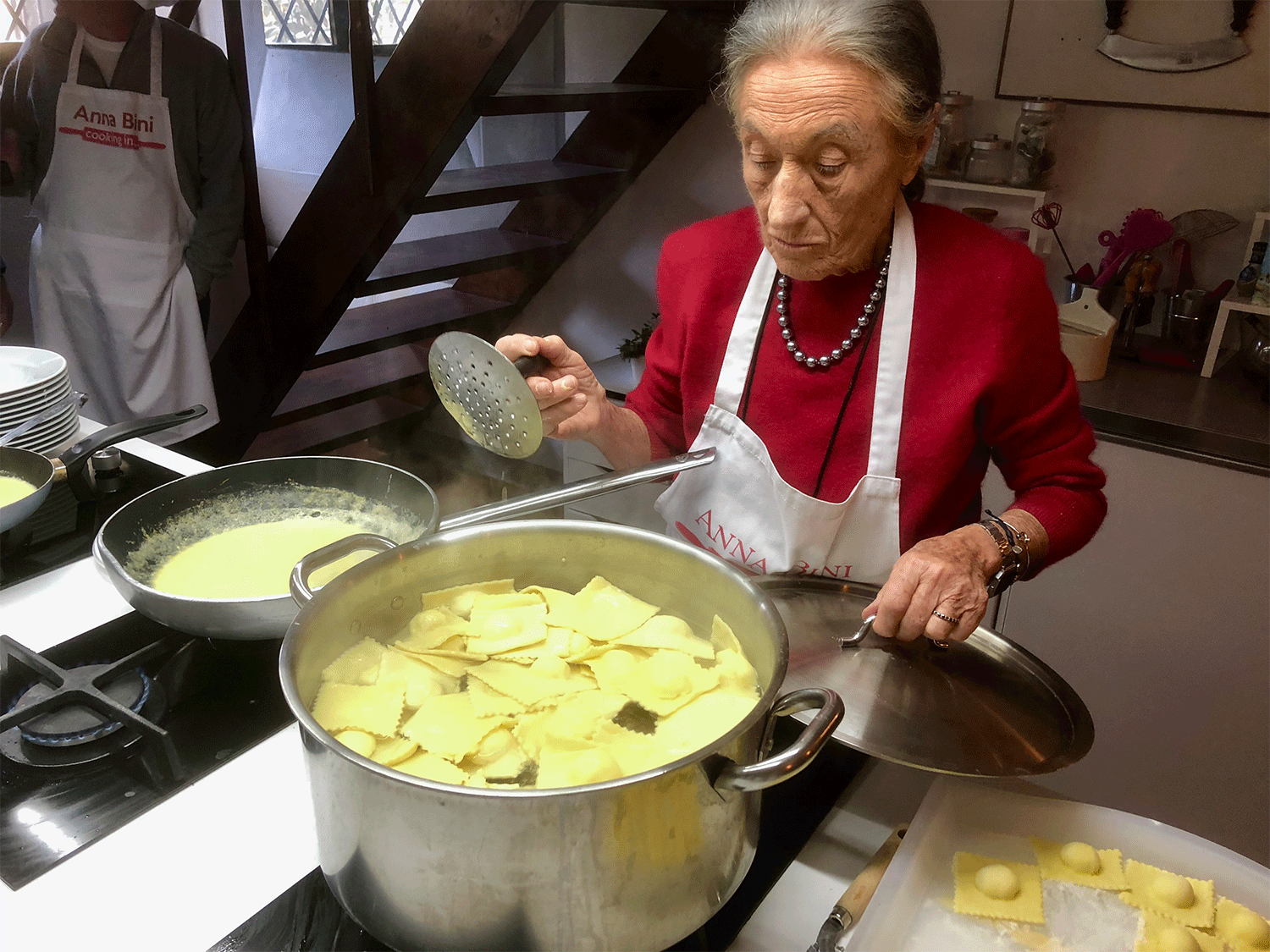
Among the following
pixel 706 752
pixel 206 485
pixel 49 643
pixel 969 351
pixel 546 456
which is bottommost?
pixel 546 456

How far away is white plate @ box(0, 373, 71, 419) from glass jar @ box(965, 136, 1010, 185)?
2.26m

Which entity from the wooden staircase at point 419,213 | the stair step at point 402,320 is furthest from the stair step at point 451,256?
the stair step at point 402,320

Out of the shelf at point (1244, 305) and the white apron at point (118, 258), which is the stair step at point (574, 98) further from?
the shelf at point (1244, 305)

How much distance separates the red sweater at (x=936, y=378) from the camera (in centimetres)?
118

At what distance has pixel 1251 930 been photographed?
0.70 meters

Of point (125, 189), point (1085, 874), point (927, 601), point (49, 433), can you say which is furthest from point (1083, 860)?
point (125, 189)

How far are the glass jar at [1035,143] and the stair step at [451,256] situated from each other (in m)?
1.48

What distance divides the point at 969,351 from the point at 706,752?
0.83m

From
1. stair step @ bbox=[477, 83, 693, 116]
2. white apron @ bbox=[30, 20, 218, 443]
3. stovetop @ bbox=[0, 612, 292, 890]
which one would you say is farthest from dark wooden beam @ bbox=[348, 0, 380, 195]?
stovetop @ bbox=[0, 612, 292, 890]

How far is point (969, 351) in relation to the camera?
1188mm

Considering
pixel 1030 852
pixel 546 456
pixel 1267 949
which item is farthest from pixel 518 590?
pixel 546 456

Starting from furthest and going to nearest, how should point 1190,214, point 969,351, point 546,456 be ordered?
point 546,456 → point 1190,214 → point 969,351

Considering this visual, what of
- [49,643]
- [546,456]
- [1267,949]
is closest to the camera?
[1267,949]

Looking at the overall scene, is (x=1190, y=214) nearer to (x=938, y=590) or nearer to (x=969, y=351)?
(x=969, y=351)
